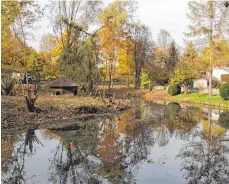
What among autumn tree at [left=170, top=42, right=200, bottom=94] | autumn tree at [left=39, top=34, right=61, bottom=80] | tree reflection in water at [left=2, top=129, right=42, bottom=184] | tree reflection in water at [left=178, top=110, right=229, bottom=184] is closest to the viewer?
tree reflection in water at [left=2, top=129, right=42, bottom=184]

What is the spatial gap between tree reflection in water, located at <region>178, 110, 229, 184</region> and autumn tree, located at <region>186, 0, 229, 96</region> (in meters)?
20.5

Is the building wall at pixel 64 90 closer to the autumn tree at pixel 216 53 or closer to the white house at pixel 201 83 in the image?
the autumn tree at pixel 216 53

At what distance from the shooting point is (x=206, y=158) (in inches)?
395

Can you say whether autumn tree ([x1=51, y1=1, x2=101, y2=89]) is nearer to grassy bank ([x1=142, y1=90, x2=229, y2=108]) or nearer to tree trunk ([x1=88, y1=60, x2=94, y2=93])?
A: tree trunk ([x1=88, y1=60, x2=94, y2=93])

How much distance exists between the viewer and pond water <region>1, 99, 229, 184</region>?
7.96 meters

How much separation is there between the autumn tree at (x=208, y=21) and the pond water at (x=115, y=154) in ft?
64.6

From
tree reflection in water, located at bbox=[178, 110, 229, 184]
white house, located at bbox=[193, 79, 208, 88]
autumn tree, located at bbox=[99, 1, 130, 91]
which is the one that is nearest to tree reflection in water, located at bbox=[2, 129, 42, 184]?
tree reflection in water, located at bbox=[178, 110, 229, 184]

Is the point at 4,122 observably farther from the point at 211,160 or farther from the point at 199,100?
the point at 199,100

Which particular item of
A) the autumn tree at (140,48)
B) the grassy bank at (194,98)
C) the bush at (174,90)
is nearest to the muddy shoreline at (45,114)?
the grassy bank at (194,98)

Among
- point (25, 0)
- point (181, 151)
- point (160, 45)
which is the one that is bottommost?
point (181, 151)

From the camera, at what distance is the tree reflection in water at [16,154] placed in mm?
7650

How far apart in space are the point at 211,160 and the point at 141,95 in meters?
34.5

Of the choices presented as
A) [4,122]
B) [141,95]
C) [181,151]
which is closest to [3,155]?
[4,122]

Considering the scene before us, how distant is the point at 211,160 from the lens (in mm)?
9727
